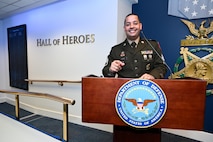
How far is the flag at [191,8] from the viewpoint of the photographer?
2.40 meters

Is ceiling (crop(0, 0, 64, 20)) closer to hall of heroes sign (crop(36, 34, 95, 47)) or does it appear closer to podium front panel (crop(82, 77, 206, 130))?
hall of heroes sign (crop(36, 34, 95, 47))

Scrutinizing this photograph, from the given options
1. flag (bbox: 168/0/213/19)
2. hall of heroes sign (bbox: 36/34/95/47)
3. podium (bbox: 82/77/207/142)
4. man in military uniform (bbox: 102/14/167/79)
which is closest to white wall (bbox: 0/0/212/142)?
hall of heroes sign (bbox: 36/34/95/47)

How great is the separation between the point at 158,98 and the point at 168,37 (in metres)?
2.17

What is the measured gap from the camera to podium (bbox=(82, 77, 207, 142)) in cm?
84

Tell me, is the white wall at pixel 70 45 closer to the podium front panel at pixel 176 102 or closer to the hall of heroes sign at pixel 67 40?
the hall of heroes sign at pixel 67 40

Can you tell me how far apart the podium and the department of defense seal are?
31mm

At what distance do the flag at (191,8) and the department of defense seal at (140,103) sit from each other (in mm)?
2250

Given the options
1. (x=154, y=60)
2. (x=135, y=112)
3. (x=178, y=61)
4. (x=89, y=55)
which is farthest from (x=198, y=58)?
(x=135, y=112)

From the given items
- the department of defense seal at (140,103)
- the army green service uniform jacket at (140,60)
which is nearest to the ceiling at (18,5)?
the army green service uniform jacket at (140,60)

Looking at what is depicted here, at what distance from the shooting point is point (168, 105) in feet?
2.85

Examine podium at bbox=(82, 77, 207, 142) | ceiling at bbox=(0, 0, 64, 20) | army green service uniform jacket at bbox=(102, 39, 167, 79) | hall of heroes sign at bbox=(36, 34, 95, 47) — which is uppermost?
ceiling at bbox=(0, 0, 64, 20)

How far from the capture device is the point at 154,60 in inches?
51.5

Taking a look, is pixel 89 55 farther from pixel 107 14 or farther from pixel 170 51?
pixel 170 51

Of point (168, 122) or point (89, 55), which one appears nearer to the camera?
point (168, 122)
